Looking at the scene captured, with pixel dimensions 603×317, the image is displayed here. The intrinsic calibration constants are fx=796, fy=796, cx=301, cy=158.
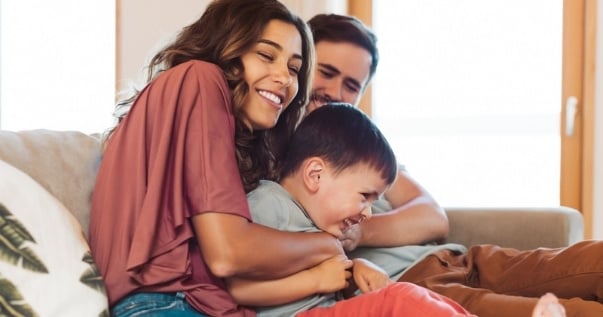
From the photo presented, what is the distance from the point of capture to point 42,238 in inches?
47.8

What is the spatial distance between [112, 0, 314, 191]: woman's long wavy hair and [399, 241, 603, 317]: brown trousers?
1.50ft

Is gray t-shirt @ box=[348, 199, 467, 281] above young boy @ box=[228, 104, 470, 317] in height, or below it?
below

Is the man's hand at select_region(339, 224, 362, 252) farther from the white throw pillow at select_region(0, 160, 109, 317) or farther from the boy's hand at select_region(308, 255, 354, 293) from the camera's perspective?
the white throw pillow at select_region(0, 160, 109, 317)

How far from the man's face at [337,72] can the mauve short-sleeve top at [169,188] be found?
68 centimetres

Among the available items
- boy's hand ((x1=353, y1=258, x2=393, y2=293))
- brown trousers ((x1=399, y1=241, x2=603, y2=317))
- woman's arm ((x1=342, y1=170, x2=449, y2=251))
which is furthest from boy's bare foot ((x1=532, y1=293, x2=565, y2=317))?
woman's arm ((x1=342, y1=170, x2=449, y2=251))

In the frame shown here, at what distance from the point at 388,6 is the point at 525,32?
0.59m

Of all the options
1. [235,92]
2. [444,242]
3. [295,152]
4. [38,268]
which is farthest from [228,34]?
[444,242]

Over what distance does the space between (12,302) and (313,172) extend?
2.07ft

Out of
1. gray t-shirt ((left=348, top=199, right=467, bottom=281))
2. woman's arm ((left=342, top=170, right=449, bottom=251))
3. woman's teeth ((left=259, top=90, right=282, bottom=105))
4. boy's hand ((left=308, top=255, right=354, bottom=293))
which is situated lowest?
gray t-shirt ((left=348, top=199, right=467, bottom=281))

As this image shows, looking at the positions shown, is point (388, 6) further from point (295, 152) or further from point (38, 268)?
point (38, 268)

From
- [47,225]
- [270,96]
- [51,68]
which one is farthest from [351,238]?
[51,68]

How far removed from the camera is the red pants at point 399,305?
127 cm

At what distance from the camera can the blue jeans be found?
1.29m

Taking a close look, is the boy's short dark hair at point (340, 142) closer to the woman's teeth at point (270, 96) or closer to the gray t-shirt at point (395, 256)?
the woman's teeth at point (270, 96)
